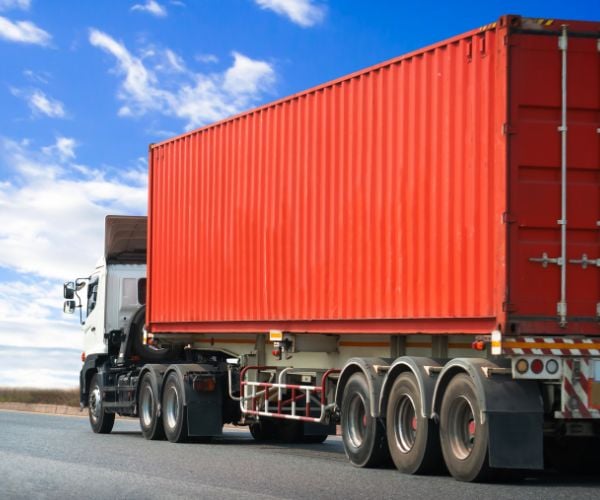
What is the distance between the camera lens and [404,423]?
12906 mm

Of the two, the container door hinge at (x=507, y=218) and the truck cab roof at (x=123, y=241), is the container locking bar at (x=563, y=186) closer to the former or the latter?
the container door hinge at (x=507, y=218)

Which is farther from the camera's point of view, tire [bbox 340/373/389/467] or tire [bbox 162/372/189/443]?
tire [bbox 162/372/189/443]

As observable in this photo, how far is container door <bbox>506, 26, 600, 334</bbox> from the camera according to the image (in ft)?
38.1

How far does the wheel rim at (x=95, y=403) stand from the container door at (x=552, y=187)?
37.8 ft

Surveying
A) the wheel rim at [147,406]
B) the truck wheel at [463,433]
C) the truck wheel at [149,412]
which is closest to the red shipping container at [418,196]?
the truck wheel at [463,433]

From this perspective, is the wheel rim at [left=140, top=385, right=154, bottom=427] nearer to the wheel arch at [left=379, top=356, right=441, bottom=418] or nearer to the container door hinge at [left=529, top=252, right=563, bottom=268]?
the wheel arch at [left=379, top=356, right=441, bottom=418]

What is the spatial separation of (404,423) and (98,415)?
32.0 ft

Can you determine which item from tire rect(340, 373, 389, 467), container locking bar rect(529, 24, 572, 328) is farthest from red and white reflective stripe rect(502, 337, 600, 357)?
tire rect(340, 373, 389, 467)

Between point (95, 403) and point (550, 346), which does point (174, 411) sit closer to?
point (95, 403)

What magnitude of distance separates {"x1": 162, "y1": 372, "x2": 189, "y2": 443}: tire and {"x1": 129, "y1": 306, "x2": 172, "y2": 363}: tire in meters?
2.13

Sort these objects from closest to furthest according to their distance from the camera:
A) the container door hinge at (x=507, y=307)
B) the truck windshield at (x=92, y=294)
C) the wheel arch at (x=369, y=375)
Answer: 1. the container door hinge at (x=507, y=307)
2. the wheel arch at (x=369, y=375)
3. the truck windshield at (x=92, y=294)

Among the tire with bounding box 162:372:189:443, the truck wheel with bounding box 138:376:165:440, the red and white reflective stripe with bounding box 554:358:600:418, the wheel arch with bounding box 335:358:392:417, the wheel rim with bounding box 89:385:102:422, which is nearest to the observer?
the red and white reflective stripe with bounding box 554:358:600:418

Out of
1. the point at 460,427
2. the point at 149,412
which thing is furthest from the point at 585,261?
the point at 149,412

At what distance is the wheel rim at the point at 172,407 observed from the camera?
18.6m
